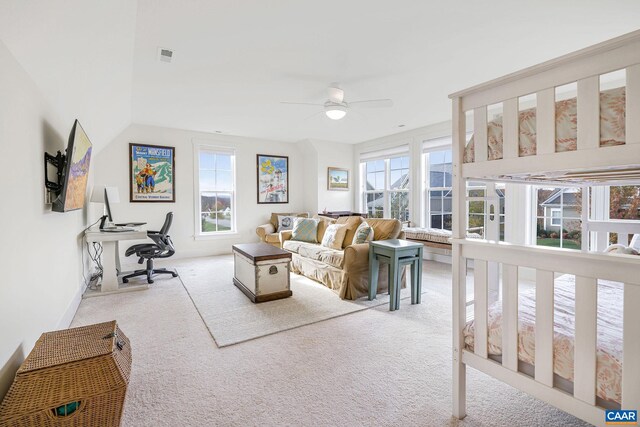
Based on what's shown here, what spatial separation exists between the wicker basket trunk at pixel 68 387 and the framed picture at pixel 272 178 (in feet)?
16.6

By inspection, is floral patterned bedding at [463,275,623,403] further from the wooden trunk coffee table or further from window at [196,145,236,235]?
window at [196,145,236,235]

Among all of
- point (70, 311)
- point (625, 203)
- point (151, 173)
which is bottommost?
point (70, 311)

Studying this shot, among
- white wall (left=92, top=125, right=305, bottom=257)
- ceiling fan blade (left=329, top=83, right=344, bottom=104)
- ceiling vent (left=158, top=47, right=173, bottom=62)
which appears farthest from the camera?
white wall (left=92, top=125, right=305, bottom=257)

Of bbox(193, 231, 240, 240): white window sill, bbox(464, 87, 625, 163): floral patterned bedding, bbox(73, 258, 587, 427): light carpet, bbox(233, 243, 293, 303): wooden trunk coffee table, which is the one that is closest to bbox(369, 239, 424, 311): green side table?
bbox(73, 258, 587, 427): light carpet

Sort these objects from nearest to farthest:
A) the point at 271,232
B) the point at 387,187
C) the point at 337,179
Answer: the point at 271,232 → the point at 387,187 → the point at 337,179

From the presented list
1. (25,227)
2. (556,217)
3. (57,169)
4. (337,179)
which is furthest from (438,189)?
(25,227)

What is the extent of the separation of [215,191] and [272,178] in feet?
4.13

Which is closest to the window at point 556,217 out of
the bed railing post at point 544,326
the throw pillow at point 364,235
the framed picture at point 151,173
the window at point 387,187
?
the window at point 387,187

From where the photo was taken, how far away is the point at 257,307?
10.0 ft

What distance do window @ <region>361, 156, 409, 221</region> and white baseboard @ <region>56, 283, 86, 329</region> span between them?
5210 millimetres

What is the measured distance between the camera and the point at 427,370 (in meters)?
1.95

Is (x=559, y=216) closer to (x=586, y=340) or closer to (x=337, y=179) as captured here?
→ (x=586, y=340)

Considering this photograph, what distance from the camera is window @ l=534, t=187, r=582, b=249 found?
12.5 feet

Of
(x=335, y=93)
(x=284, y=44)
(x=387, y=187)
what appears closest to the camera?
(x=284, y=44)
